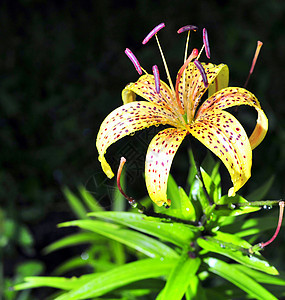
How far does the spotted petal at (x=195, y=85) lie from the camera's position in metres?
0.75

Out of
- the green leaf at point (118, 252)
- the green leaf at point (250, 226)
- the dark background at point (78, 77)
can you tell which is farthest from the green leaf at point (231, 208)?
the dark background at point (78, 77)

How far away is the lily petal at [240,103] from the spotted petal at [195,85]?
4 cm

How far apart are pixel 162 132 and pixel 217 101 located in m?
0.11

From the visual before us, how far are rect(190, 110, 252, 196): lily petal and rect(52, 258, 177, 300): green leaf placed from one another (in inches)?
9.6

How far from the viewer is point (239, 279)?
0.75 meters

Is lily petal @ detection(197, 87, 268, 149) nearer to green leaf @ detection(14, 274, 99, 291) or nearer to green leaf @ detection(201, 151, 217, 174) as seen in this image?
green leaf @ detection(201, 151, 217, 174)

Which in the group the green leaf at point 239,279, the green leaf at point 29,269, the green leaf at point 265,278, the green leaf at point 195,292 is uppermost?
the green leaf at point 239,279

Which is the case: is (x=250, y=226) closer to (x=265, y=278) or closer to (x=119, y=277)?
(x=265, y=278)

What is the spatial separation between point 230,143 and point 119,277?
33 cm

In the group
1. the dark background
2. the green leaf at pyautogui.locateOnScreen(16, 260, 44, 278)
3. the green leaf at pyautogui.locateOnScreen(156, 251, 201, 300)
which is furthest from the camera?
the dark background

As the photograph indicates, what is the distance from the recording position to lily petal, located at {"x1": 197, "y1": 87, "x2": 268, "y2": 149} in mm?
658

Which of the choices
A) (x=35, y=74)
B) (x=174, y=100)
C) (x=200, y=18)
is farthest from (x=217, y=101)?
(x=200, y=18)

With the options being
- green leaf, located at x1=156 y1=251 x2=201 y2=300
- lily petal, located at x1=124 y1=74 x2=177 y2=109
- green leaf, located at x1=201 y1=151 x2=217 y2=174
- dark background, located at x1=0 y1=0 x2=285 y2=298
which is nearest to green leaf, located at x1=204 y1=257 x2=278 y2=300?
green leaf, located at x1=156 y1=251 x2=201 y2=300

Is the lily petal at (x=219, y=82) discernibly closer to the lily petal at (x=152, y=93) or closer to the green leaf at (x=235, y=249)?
the lily petal at (x=152, y=93)
